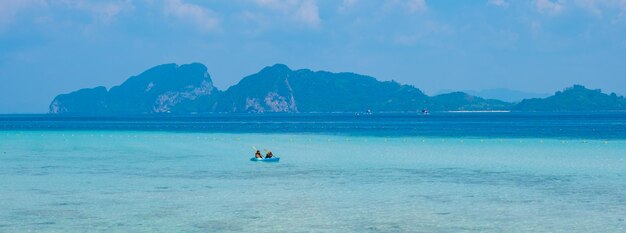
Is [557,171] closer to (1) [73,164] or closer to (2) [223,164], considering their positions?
(2) [223,164]

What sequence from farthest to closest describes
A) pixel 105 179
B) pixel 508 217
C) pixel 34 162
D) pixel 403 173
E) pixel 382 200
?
1. pixel 34 162
2. pixel 403 173
3. pixel 105 179
4. pixel 382 200
5. pixel 508 217

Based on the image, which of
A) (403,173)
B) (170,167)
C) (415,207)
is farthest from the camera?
(170,167)

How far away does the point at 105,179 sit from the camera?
42.9 m

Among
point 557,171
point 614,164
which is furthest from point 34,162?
point 614,164

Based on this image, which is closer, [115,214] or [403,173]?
[115,214]

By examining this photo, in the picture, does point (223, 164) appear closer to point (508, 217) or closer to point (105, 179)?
point (105, 179)

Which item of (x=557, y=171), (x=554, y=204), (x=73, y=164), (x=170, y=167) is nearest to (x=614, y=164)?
(x=557, y=171)

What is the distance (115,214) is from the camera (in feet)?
97.7

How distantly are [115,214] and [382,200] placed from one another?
36.2 ft

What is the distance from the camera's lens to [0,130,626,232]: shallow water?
2755 cm

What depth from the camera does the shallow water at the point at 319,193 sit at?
27547 mm

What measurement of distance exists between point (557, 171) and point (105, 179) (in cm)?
2610

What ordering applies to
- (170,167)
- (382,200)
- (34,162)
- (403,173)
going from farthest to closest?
(34,162) → (170,167) → (403,173) → (382,200)

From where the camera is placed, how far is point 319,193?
3606 centimetres
